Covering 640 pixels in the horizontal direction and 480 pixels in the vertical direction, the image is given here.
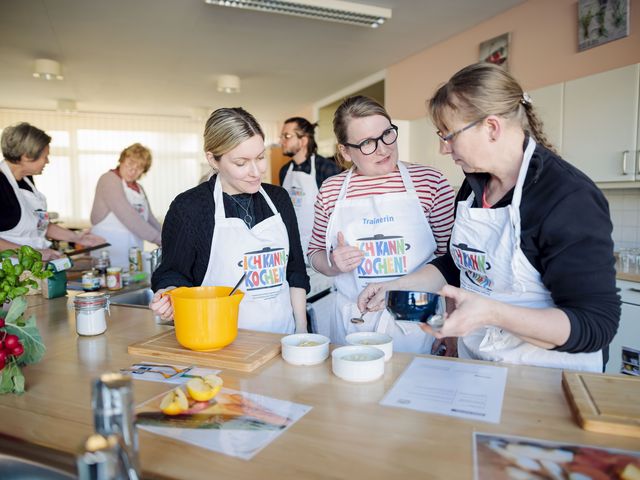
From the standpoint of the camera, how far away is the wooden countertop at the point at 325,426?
74 centimetres

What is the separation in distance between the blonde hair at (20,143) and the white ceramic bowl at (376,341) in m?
2.14

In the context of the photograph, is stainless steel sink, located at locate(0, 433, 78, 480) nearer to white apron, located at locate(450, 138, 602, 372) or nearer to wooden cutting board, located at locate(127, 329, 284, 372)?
wooden cutting board, located at locate(127, 329, 284, 372)

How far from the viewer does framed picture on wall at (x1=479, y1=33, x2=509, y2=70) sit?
148 inches

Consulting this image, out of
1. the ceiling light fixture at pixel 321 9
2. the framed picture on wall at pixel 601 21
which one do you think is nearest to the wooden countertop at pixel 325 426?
the framed picture on wall at pixel 601 21

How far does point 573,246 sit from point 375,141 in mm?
808

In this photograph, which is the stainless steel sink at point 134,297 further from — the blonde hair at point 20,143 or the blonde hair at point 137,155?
the blonde hair at point 137,155

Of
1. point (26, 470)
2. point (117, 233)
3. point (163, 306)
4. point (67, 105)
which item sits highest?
point (67, 105)

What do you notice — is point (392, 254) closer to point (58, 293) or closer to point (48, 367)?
point (48, 367)

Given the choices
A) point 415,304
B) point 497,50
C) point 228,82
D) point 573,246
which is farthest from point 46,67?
point 573,246

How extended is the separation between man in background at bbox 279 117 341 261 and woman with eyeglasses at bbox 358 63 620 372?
240cm

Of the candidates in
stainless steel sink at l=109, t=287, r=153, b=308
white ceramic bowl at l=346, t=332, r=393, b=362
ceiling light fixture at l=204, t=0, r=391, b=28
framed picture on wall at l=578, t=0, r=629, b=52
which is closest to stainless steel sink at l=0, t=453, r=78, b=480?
white ceramic bowl at l=346, t=332, r=393, b=362

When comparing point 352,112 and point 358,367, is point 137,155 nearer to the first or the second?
point 352,112

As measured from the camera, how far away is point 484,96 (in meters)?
1.12

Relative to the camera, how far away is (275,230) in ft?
5.46
